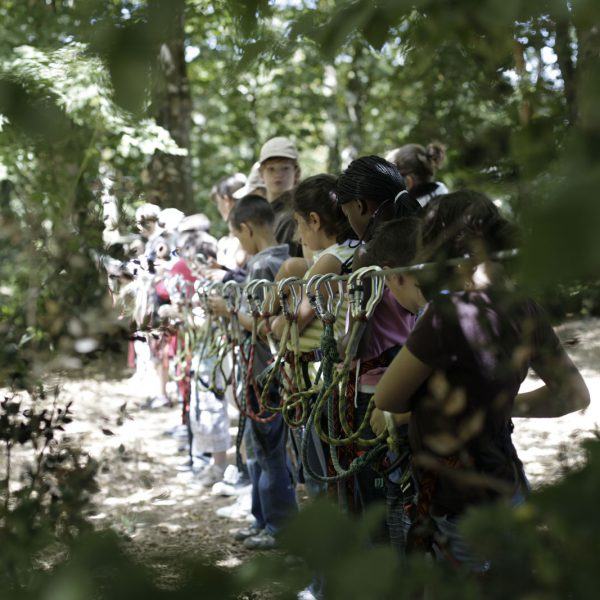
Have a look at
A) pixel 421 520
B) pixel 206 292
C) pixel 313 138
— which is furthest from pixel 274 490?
pixel 313 138

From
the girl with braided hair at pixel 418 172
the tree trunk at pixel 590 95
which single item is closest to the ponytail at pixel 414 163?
the girl with braided hair at pixel 418 172

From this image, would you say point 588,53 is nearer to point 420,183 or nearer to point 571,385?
point 571,385

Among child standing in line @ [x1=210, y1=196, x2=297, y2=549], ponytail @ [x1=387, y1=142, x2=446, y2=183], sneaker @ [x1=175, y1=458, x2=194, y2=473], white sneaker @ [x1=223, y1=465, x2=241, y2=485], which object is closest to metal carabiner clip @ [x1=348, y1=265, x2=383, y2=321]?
child standing in line @ [x1=210, y1=196, x2=297, y2=549]

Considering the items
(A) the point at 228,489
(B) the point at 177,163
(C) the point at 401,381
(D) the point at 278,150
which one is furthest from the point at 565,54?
(B) the point at 177,163

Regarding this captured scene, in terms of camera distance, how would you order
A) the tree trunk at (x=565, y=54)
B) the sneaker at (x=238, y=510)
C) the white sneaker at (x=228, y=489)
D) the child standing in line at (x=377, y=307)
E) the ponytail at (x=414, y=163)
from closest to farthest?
the tree trunk at (x=565, y=54) < the child standing in line at (x=377, y=307) < the ponytail at (x=414, y=163) < the sneaker at (x=238, y=510) < the white sneaker at (x=228, y=489)

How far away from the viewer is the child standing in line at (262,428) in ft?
14.5

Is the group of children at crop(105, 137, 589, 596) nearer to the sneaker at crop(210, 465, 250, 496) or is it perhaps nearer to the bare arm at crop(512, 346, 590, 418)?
the bare arm at crop(512, 346, 590, 418)

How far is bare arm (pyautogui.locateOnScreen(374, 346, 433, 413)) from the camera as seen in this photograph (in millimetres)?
2133

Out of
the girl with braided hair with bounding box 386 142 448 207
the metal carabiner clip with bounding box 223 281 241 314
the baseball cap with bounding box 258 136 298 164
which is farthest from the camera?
the baseball cap with bounding box 258 136 298 164

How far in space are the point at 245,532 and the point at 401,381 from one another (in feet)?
9.09

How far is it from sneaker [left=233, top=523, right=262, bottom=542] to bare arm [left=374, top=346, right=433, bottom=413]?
2.57 m

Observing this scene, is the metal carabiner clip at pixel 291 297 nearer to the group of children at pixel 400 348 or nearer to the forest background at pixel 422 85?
the group of children at pixel 400 348

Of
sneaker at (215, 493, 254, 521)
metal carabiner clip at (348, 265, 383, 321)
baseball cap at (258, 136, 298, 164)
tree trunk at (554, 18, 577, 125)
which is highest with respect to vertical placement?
baseball cap at (258, 136, 298, 164)

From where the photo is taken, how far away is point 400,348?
2.97 metres
